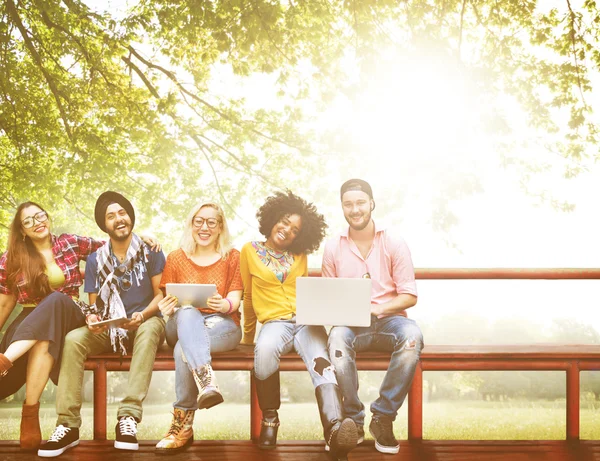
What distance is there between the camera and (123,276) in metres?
3.28

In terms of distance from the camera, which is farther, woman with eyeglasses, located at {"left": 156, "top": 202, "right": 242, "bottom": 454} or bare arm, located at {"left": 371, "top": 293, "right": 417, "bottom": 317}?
bare arm, located at {"left": 371, "top": 293, "right": 417, "bottom": 317}

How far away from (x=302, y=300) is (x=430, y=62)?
575 cm

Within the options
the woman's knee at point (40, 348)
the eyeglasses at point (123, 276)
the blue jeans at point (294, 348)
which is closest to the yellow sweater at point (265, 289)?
the blue jeans at point (294, 348)

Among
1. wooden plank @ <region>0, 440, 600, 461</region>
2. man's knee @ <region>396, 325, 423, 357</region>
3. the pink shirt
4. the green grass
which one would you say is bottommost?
the green grass

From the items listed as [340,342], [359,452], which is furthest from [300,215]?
[359,452]

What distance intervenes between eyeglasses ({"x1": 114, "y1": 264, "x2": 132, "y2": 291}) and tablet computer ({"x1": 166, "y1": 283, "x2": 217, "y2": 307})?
0.39 meters

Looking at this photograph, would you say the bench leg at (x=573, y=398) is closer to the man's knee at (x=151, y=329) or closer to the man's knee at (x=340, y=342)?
the man's knee at (x=340, y=342)

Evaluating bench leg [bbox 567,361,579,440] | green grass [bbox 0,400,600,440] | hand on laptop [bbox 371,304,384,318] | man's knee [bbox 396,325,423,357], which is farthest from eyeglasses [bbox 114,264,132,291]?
green grass [bbox 0,400,600,440]

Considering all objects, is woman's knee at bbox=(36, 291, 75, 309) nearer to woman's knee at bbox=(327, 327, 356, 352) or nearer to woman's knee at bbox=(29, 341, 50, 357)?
woman's knee at bbox=(29, 341, 50, 357)

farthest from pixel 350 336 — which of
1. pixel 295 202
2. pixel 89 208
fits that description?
pixel 89 208

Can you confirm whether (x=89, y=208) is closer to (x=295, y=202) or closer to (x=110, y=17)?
(x=110, y=17)

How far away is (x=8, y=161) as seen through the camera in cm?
854

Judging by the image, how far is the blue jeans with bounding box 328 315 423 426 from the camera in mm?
2873

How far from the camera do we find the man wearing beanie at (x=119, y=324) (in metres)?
2.92
